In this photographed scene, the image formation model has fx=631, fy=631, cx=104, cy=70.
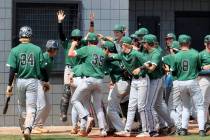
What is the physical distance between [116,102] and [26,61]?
232 centimetres

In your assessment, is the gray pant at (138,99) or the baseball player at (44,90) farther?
the baseball player at (44,90)

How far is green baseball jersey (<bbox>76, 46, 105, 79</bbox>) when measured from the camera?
12578 millimetres

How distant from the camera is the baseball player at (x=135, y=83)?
12.5 m

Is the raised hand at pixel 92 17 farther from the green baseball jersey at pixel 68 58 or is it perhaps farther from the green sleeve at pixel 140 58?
the green sleeve at pixel 140 58

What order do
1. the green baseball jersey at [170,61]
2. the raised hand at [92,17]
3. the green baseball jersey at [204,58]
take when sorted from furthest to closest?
the raised hand at [92,17], the green baseball jersey at [204,58], the green baseball jersey at [170,61]

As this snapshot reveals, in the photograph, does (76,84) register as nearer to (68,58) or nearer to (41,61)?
(68,58)

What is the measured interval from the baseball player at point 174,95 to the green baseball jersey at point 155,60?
29 cm

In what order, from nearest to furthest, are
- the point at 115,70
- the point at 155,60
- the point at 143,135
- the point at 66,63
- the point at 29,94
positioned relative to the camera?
Result: the point at 29,94
the point at 155,60
the point at 143,135
the point at 115,70
the point at 66,63

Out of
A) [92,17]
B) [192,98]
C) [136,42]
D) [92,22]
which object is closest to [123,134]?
[192,98]

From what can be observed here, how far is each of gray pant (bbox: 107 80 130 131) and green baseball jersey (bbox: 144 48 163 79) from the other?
0.58 metres

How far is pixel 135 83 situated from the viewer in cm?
1265

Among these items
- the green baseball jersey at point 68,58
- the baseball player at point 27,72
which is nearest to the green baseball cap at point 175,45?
the green baseball jersey at point 68,58

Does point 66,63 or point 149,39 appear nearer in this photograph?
point 149,39

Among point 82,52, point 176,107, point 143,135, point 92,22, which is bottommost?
point 143,135
